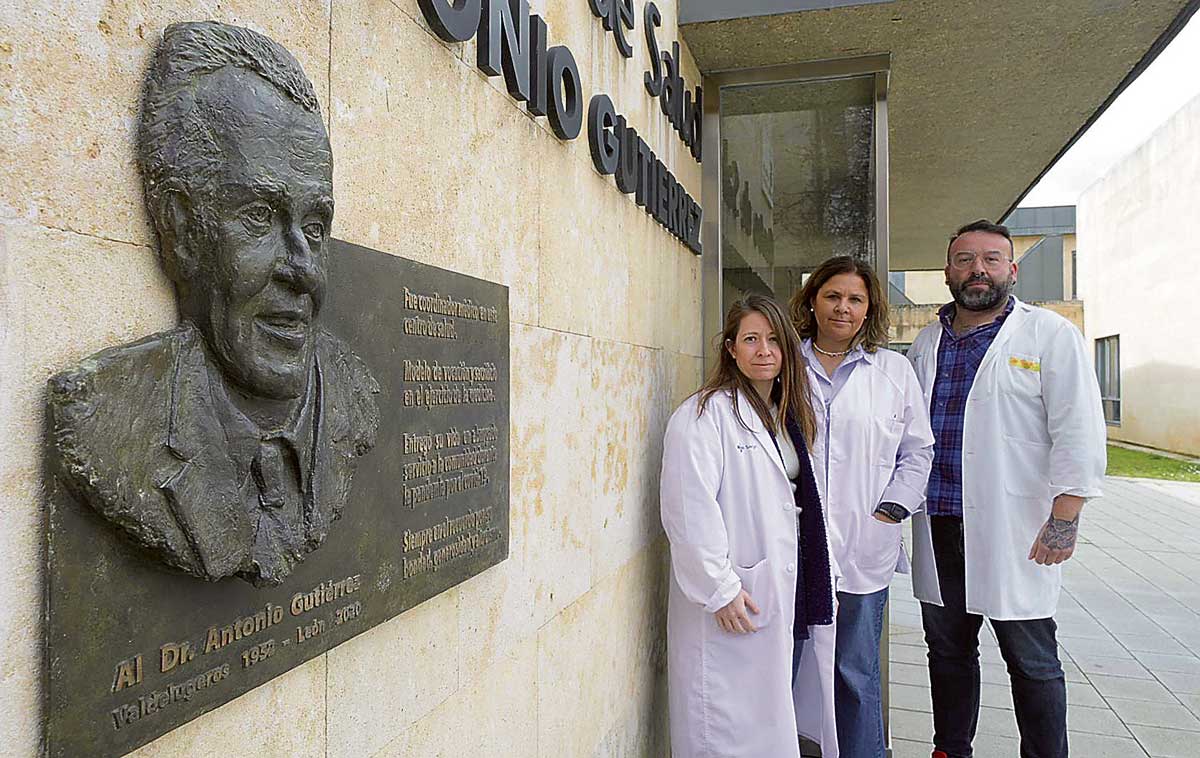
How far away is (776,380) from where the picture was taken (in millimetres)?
3279

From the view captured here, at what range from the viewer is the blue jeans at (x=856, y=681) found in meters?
3.29

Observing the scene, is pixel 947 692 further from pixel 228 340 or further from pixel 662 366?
pixel 228 340

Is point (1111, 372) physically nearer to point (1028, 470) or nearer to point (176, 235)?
point (1028, 470)

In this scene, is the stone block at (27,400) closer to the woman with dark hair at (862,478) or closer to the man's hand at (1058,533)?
the woman with dark hair at (862,478)

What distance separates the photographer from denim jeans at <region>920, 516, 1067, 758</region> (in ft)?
10.5

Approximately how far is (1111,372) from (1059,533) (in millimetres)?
22743

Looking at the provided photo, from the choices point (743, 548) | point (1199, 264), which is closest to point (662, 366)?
point (743, 548)

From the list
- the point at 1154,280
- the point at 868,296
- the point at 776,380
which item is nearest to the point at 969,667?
the point at 776,380

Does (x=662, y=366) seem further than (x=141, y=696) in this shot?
Yes

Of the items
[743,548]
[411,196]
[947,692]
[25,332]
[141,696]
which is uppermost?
[411,196]

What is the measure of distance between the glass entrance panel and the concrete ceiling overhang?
0.26m

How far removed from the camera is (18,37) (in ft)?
2.80

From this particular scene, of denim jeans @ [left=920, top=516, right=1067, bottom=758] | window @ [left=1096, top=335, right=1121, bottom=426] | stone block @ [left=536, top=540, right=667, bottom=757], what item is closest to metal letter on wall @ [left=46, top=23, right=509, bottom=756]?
stone block @ [left=536, top=540, right=667, bottom=757]

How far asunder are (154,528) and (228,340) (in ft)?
0.81
